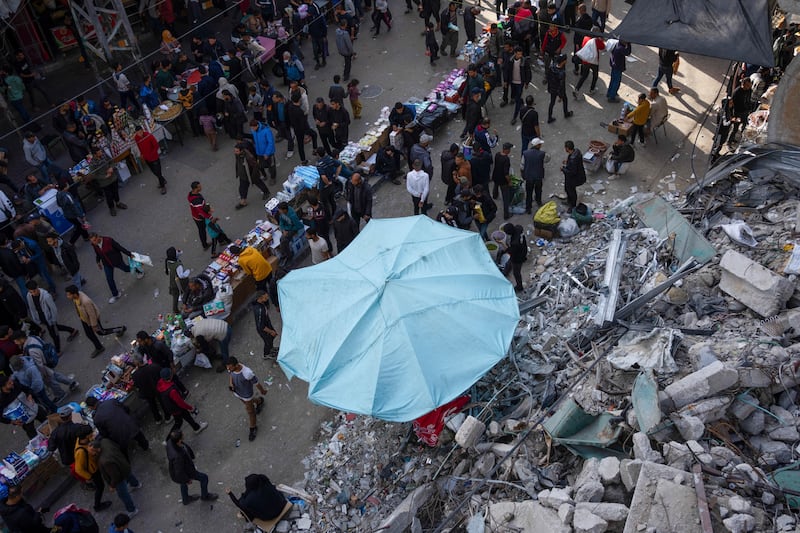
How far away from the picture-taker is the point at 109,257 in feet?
39.7

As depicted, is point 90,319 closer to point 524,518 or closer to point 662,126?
point 524,518

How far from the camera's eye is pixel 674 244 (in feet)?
34.1

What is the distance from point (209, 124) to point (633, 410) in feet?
38.9

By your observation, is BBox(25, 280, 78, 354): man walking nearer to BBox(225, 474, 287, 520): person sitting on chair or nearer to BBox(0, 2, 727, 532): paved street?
BBox(0, 2, 727, 532): paved street

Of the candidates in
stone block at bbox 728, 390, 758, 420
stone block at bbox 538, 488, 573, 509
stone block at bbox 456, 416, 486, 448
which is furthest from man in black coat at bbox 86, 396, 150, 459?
stone block at bbox 728, 390, 758, 420

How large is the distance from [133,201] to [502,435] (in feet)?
33.8

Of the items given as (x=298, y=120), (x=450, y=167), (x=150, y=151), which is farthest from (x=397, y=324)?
(x=150, y=151)

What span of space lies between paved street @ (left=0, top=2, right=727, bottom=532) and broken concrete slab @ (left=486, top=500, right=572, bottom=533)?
141 inches

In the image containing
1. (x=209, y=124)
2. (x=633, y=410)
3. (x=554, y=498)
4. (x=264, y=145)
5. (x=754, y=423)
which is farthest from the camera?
(x=209, y=124)

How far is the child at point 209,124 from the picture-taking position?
15625mm

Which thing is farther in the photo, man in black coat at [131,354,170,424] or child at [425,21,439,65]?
child at [425,21,439,65]

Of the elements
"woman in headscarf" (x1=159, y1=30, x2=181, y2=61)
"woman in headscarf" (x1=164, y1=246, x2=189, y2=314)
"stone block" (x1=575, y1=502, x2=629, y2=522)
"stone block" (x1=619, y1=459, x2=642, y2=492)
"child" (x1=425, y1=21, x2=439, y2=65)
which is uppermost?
"woman in headscarf" (x1=159, y1=30, x2=181, y2=61)

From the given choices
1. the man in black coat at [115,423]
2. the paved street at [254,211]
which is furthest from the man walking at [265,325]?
the man in black coat at [115,423]

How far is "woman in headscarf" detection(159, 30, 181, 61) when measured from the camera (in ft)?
57.4
